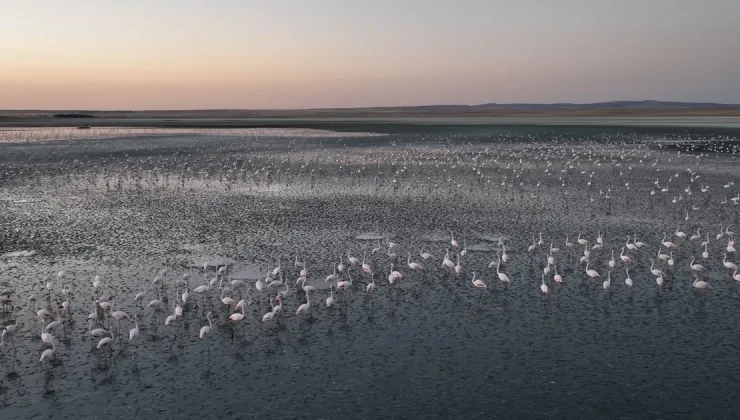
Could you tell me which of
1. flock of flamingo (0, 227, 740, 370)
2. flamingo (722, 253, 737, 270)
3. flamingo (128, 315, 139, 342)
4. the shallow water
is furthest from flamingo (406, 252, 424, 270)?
flamingo (722, 253, 737, 270)

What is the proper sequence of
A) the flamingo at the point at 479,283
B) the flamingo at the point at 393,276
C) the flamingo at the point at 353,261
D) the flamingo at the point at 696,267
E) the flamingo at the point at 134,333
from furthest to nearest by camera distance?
the flamingo at the point at 353,261, the flamingo at the point at 696,267, the flamingo at the point at 393,276, the flamingo at the point at 479,283, the flamingo at the point at 134,333

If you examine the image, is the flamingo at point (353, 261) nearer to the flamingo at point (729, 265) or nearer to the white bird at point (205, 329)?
the white bird at point (205, 329)

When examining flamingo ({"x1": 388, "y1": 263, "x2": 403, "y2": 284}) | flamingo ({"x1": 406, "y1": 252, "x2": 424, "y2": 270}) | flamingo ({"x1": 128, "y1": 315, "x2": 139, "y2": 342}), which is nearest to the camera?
flamingo ({"x1": 128, "y1": 315, "x2": 139, "y2": 342})

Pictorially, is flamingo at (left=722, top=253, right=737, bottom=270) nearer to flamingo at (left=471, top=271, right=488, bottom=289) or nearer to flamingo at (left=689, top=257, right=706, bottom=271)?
flamingo at (left=689, top=257, right=706, bottom=271)

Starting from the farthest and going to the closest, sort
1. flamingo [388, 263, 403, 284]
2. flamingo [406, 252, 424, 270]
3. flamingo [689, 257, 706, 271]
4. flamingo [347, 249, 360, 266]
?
1. flamingo [347, 249, 360, 266]
2. flamingo [406, 252, 424, 270]
3. flamingo [689, 257, 706, 271]
4. flamingo [388, 263, 403, 284]

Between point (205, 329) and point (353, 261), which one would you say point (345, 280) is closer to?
point (353, 261)

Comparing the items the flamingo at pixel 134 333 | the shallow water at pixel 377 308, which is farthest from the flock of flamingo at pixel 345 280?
the shallow water at pixel 377 308

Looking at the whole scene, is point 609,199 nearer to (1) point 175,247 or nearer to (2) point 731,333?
(2) point 731,333

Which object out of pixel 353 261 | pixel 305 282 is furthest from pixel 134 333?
pixel 353 261

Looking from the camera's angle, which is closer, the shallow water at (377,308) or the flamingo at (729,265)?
the shallow water at (377,308)
